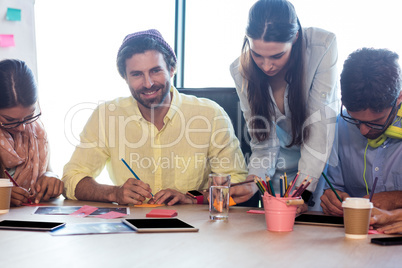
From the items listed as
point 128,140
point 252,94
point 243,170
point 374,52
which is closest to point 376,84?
point 374,52

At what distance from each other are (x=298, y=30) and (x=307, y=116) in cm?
36

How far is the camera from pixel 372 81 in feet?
5.61

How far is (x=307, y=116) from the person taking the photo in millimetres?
2031

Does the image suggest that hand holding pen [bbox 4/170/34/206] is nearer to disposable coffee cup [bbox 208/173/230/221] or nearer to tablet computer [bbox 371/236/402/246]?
disposable coffee cup [bbox 208/173/230/221]

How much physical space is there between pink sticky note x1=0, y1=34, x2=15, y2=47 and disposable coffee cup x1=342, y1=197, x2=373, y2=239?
2.33m

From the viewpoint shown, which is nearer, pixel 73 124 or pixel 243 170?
pixel 243 170

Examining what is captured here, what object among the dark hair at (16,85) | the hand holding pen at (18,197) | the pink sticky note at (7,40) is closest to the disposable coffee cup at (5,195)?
the hand holding pen at (18,197)

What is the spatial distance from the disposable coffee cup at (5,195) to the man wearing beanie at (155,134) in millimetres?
567

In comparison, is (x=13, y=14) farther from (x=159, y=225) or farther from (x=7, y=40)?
(x=159, y=225)

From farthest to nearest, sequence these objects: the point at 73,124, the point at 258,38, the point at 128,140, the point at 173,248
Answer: the point at 73,124 → the point at 128,140 → the point at 258,38 → the point at 173,248

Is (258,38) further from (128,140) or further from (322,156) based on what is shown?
(128,140)

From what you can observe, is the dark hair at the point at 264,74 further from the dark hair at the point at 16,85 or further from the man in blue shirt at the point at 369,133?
the dark hair at the point at 16,85

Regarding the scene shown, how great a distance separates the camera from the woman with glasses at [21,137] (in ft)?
6.59

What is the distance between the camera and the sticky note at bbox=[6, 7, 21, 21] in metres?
2.90
